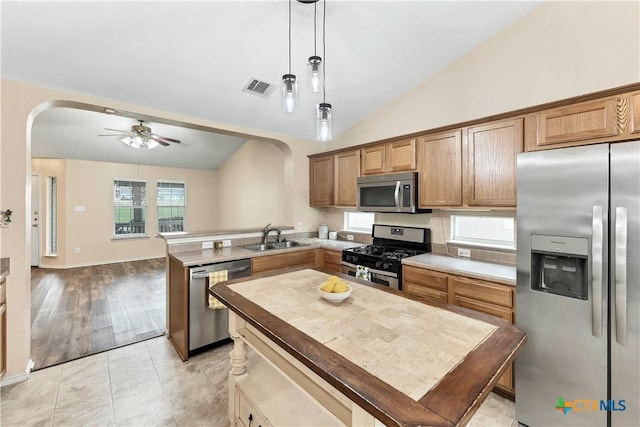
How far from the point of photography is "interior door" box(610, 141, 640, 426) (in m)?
1.47

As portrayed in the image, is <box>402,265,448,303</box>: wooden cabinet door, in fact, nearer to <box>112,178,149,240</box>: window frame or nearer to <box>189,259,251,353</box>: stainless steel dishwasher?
<box>189,259,251,353</box>: stainless steel dishwasher

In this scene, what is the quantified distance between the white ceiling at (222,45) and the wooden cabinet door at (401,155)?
0.71m

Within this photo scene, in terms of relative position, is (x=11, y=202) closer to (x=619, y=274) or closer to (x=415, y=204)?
(x=415, y=204)

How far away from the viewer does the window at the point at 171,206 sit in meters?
7.23

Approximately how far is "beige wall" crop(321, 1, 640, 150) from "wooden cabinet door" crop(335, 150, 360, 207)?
785 mm

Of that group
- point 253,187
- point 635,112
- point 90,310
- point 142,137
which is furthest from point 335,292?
point 253,187

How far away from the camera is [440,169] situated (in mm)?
2701

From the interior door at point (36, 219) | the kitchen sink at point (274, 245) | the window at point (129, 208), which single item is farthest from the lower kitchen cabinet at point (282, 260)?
the interior door at point (36, 219)

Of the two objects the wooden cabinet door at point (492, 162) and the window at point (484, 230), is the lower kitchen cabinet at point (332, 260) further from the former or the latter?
the wooden cabinet door at point (492, 162)

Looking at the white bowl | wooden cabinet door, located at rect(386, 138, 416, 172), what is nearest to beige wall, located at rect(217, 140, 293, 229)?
wooden cabinet door, located at rect(386, 138, 416, 172)

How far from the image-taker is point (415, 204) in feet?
9.48

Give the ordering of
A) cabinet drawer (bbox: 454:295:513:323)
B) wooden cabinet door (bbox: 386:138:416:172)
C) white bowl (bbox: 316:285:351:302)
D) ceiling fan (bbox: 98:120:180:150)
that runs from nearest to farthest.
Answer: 1. white bowl (bbox: 316:285:351:302)
2. cabinet drawer (bbox: 454:295:513:323)
3. wooden cabinet door (bbox: 386:138:416:172)
4. ceiling fan (bbox: 98:120:180:150)

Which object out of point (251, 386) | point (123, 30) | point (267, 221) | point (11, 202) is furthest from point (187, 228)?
point (251, 386)

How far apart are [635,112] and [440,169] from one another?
4.16 feet
